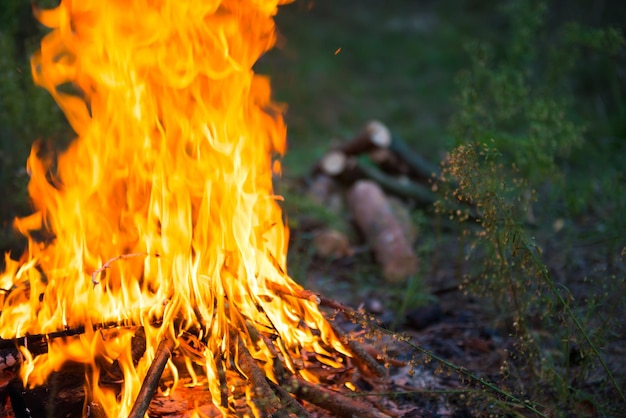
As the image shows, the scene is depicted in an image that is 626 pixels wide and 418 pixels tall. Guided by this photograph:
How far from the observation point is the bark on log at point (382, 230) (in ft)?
17.9

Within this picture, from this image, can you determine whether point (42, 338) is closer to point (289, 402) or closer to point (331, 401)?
point (289, 402)

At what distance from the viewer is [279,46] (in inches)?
479

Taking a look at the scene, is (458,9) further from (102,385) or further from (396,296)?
(102,385)

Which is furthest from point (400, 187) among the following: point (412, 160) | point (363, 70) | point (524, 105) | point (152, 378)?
point (363, 70)

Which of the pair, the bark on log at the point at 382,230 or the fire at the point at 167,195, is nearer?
the fire at the point at 167,195

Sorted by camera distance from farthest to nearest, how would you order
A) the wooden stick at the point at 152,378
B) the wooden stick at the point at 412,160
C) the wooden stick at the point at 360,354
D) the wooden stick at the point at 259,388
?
the wooden stick at the point at 412,160
the wooden stick at the point at 360,354
the wooden stick at the point at 259,388
the wooden stick at the point at 152,378

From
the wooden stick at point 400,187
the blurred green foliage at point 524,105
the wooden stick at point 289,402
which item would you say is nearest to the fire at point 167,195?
the wooden stick at point 289,402

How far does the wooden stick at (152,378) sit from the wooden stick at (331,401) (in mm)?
535

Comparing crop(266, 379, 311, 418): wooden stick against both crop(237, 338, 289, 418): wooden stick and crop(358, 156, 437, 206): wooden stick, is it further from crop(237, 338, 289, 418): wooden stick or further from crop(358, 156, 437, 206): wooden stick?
crop(358, 156, 437, 206): wooden stick

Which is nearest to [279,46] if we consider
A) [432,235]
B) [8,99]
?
[432,235]

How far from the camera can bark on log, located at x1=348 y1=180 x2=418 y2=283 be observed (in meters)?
5.46

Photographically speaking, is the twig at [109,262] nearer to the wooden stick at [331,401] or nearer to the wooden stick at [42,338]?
the wooden stick at [42,338]

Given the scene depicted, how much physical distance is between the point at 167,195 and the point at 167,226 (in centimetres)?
16

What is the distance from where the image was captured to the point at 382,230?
235 inches
